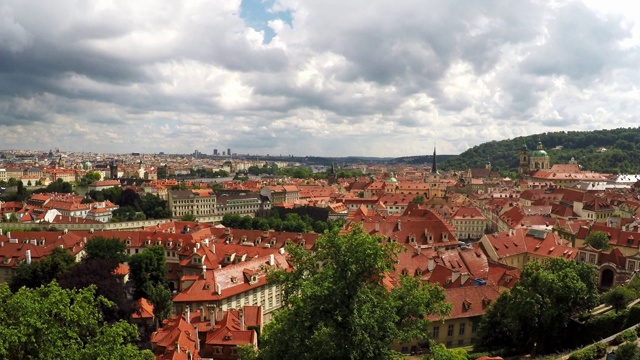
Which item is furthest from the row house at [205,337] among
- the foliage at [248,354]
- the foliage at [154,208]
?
the foliage at [154,208]

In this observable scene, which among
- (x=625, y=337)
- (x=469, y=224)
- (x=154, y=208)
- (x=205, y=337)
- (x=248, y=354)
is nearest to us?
(x=248, y=354)

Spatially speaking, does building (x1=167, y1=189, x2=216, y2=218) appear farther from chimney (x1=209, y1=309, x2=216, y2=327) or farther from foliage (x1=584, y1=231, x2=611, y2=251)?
foliage (x1=584, y1=231, x2=611, y2=251)

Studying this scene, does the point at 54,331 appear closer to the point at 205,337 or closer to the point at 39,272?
the point at 205,337

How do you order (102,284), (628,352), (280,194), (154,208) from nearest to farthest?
(628,352) → (102,284) → (154,208) → (280,194)

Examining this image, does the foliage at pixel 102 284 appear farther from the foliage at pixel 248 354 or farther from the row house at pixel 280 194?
the row house at pixel 280 194

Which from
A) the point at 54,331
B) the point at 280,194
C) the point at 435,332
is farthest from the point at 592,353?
the point at 280,194

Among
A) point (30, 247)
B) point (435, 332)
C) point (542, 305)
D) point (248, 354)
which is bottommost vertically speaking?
point (435, 332)

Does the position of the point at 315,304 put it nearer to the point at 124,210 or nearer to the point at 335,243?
the point at 335,243
